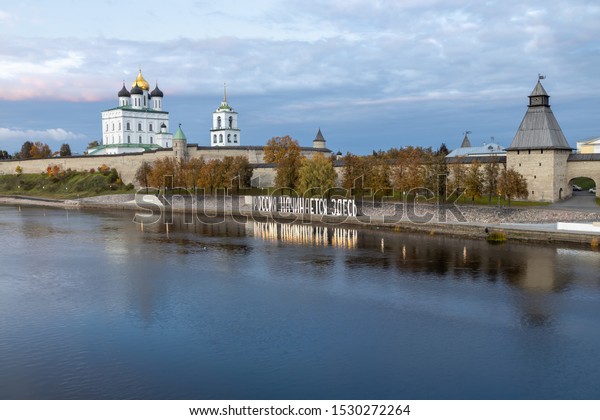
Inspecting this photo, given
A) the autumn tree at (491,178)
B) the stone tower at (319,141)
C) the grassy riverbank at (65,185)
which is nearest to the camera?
the autumn tree at (491,178)

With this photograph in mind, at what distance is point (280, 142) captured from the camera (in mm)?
45812

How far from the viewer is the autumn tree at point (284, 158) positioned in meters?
36.3

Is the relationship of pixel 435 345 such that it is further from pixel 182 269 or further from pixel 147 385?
pixel 182 269

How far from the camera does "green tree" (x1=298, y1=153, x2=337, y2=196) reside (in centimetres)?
3303

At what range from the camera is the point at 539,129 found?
27.3 metres

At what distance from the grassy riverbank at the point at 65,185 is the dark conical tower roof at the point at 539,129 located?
32.9 metres

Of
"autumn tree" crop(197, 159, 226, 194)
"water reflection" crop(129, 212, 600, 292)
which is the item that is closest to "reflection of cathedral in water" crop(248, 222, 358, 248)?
"water reflection" crop(129, 212, 600, 292)

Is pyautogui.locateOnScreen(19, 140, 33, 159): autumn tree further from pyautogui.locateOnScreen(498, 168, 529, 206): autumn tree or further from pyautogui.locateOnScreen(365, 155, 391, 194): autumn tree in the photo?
pyautogui.locateOnScreen(498, 168, 529, 206): autumn tree

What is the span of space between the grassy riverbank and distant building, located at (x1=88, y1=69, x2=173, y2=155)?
680 centimetres

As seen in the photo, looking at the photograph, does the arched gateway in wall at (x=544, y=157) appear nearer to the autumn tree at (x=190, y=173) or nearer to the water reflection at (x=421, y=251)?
the water reflection at (x=421, y=251)

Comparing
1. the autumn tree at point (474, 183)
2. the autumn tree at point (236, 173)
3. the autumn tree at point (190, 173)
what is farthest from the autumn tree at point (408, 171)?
the autumn tree at point (190, 173)

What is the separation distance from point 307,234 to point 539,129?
12095mm

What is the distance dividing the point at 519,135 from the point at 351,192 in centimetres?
1000
